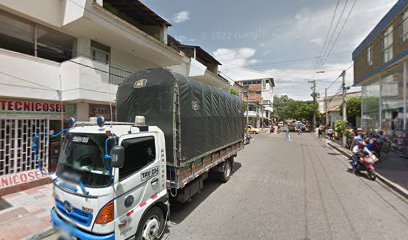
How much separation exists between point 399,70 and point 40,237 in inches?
746

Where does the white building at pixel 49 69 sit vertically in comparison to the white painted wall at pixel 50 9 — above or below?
below

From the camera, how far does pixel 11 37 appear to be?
6242 millimetres

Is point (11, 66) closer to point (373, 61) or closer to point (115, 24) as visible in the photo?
point (115, 24)

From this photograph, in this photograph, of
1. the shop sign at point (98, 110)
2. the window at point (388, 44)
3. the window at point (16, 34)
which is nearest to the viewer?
the window at point (16, 34)

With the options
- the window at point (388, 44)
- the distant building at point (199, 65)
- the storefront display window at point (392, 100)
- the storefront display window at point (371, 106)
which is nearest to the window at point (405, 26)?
the window at point (388, 44)

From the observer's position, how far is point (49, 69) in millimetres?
6824

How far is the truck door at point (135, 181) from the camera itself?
9.75 ft

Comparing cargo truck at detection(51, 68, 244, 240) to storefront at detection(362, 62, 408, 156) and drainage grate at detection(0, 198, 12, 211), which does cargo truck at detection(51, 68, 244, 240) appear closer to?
drainage grate at detection(0, 198, 12, 211)

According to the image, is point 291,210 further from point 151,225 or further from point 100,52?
point 100,52

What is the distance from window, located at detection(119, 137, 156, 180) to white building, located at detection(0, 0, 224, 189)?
8.41 feet

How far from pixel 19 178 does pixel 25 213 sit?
210 centimetres

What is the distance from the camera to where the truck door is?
9.75ft

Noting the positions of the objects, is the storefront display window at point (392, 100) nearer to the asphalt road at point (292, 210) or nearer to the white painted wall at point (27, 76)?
the asphalt road at point (292, 210)

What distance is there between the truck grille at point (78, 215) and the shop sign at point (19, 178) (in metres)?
3.81
